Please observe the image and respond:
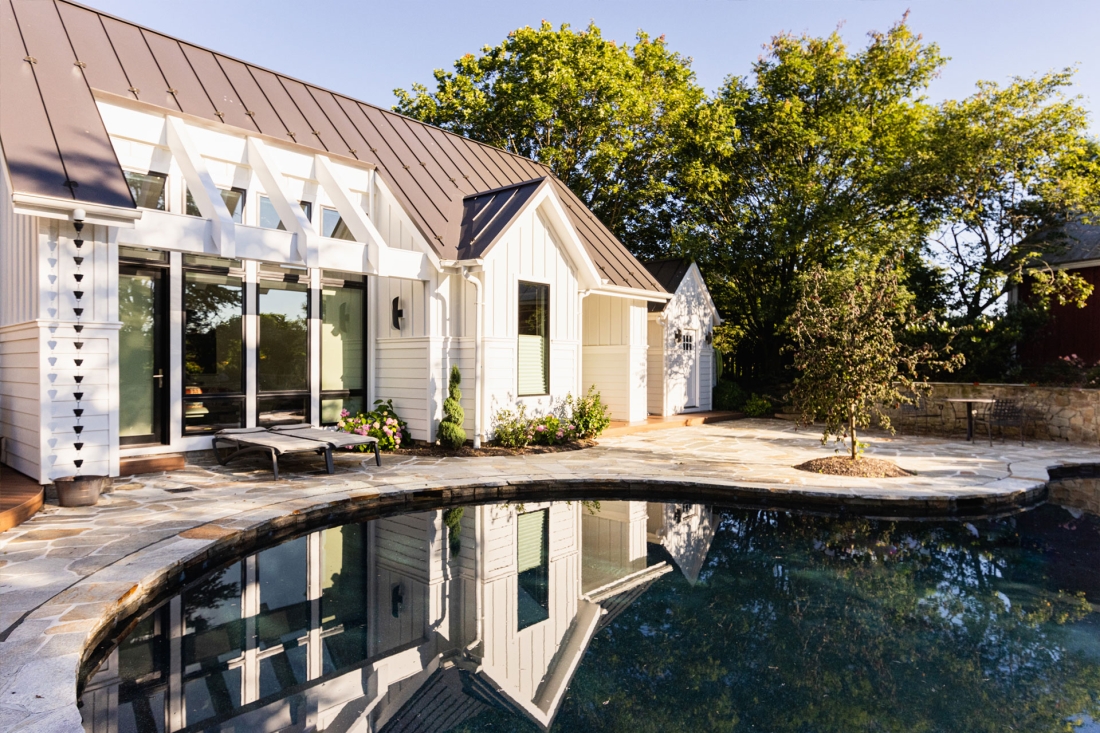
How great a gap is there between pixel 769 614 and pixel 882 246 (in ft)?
41.2

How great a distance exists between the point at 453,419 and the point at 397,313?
207 cm

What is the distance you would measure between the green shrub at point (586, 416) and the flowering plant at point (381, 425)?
9.85 ft

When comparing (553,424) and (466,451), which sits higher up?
(553,424)

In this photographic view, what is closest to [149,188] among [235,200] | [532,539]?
[235,200]

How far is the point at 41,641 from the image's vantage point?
3.39m

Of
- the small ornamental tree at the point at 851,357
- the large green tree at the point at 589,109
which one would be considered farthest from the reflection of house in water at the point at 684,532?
the large green tree at the point at 589,109

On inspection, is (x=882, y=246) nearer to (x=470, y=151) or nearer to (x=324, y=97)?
(x=470, y=151)

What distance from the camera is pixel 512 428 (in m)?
10.6

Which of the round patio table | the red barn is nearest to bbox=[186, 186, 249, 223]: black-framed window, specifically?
the round patio table

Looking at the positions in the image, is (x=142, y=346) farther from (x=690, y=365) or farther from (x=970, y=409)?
(x=970, y=409)

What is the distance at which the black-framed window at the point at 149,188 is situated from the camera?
8484 mm

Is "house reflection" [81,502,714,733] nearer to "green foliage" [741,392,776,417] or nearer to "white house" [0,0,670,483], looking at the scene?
"white house" [0,0,670,483]

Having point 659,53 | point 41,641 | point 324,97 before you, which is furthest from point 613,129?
point 41,641

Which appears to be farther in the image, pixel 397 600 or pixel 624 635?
pixel 397 600
